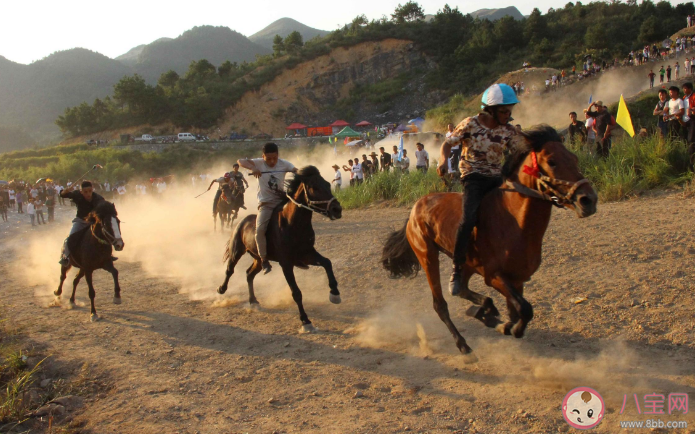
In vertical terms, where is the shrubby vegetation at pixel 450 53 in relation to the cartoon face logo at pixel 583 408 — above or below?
above

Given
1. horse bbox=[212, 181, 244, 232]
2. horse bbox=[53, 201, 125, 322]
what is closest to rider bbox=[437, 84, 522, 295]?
horse bbox=[53, 201, 125, 322]

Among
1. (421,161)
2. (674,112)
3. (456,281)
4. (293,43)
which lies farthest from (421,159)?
(293,43)

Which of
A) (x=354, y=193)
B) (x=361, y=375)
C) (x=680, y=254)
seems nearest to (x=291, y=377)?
(x=361, y=375)

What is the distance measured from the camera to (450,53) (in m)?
95.8

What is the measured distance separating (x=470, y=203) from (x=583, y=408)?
2.09 metres

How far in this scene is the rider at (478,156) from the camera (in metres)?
4.96

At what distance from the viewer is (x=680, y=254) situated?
23.7 ft

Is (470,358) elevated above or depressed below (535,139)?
below

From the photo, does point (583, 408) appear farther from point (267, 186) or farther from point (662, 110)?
point (662, 110)

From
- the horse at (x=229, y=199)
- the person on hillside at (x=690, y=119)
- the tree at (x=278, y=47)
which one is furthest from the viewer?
the tree at (x=278, y=47)

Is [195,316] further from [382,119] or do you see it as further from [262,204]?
[382,119]

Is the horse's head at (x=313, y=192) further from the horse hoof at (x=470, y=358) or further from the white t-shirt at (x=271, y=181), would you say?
the horse hoof at (x=470, y=358)

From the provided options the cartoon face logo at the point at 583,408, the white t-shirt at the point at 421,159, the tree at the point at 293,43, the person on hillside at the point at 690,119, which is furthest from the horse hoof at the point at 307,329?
the tree at the point at 293,43

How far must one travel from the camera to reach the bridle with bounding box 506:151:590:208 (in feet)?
13.2
